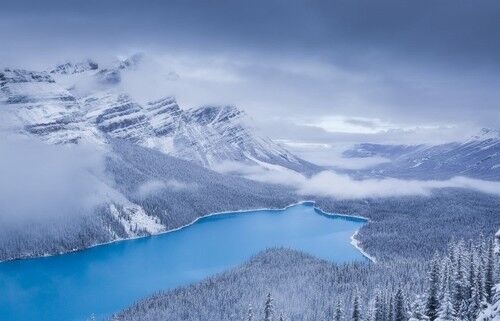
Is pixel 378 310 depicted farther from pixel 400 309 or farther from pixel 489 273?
pixel 489 273

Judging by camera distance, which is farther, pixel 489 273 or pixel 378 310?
pixel 378 310

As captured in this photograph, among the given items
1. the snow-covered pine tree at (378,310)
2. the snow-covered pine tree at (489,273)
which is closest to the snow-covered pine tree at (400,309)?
the snow-covered pine tree at (378,310)

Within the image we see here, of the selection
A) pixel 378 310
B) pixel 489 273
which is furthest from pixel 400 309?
pixel 489 273

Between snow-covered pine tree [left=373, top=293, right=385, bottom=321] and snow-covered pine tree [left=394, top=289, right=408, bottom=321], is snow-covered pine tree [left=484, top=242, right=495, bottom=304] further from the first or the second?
snow-covered pine tree [left=373, top=293, right=385, bottom=321]

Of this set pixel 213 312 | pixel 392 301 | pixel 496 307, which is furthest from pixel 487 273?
pixel 213 312

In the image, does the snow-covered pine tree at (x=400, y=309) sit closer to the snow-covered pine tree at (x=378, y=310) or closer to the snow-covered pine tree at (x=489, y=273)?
the snow-covered pine tree at (x=378, y=310)

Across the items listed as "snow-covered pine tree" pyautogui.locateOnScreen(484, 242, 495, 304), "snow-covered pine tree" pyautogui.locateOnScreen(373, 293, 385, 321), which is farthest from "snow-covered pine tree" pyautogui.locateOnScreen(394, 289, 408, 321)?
"snow-covered pine tree" pyautogui.locateOnScreen(484, 242, 495, 304)

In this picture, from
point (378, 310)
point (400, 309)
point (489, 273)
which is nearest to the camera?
point (489, 273)

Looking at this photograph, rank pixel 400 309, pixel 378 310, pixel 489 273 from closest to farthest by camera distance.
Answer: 1. pixel 489 273
2. pixel 400 309
3. pixel 378 310

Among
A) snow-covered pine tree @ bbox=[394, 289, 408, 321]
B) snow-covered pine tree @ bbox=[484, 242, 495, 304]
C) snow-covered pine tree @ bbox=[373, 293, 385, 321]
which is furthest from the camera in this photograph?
snow-covered pine tree @ bbox=[373, 293, 385, 321]

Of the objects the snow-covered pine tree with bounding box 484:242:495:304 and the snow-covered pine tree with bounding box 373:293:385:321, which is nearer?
the snow-covered pine tree with bounding box 484:242:495:304

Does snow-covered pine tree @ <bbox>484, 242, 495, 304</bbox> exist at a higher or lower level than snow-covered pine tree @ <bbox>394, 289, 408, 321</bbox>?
higher

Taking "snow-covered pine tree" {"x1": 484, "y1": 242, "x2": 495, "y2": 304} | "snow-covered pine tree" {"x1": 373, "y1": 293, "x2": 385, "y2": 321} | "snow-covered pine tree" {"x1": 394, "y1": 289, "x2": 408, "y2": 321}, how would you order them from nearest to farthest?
"snow-covered pine tree" {"x1": 484, "y1": 242, "x2": 495, "y2": 304} → "snow-covered pine tree" {"x1": 394, "y1": 289, "x2": 408, "y2": 321} → "snow-covered pine tree" {"x1": 373, "y1": 293, "x2": 385, "y2": 321}

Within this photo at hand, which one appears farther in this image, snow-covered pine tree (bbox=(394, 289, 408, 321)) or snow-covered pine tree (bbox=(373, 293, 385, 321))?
snow-covered pine tree (bbox=(373, 293, 385, 321))
